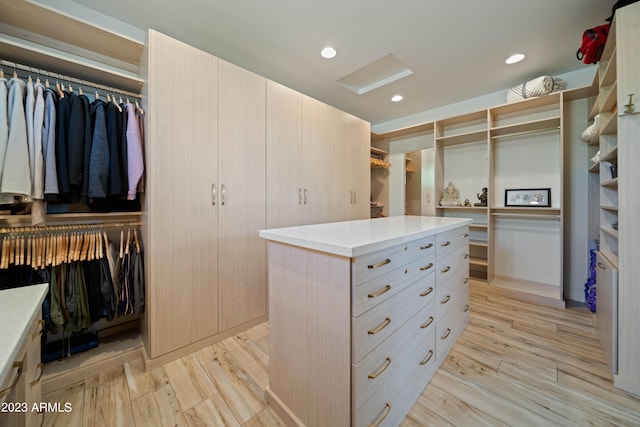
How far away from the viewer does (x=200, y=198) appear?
1.88 meters

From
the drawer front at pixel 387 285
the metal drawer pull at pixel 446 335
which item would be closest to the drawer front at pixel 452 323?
the metal drawer pull at pixel 446 335

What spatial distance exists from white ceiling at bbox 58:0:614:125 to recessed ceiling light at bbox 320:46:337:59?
0.06 meters

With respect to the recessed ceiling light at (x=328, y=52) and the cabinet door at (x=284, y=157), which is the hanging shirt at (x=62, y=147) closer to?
the cabinet door at (x=284, y=157)

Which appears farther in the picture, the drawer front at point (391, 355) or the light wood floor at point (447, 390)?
the light wood floor at point (447, 390)

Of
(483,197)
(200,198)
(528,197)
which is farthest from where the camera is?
(483,197)

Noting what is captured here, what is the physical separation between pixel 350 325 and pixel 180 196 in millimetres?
1511

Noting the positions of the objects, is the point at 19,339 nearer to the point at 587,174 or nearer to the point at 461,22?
the point at 461,22

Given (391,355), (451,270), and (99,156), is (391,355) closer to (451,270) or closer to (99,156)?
(451,270)

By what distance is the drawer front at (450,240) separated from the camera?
167 centimetres

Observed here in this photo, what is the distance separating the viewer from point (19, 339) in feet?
2.22

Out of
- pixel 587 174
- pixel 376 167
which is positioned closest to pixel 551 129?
pixel 587 174

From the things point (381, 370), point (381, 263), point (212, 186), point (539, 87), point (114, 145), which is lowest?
point (381, 370)

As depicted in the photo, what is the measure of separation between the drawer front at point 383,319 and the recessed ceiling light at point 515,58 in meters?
2.59

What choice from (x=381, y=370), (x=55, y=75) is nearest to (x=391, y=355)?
(x=381, y=370)
